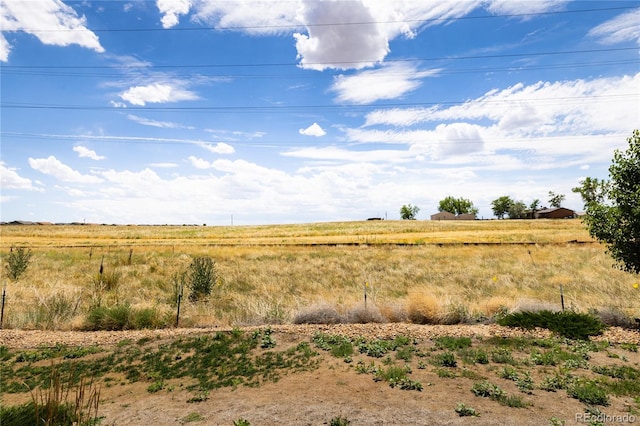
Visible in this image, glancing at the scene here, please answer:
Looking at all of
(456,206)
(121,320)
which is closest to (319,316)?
(121,320)

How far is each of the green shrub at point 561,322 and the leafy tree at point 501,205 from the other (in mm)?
168555

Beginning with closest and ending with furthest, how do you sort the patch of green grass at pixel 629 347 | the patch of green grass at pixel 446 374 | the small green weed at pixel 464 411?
the small green weed at pixel 464 411
the patch of green grass at pixel 446 374
the patch of green grass at pixel 629 347

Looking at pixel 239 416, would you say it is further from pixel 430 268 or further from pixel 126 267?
pixel 126 267

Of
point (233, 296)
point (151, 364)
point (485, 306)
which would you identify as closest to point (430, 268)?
point (485, 306)

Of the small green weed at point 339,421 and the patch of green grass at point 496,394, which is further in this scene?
the patch of green grass at point 496,394

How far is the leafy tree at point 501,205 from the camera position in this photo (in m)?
162

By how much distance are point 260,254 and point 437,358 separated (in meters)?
25.3

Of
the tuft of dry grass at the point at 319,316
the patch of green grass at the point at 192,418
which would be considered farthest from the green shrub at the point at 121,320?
the patch of green grass at the point at 192,418

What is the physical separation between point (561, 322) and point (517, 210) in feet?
555

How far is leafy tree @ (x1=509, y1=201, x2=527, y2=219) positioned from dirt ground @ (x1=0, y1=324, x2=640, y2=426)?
170298mm

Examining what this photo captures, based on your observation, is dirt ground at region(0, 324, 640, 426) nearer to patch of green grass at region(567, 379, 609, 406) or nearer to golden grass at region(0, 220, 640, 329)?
patch of green grass at region(567, 379, 609, 406)

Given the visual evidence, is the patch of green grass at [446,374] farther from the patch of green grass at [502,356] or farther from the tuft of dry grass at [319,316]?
the tuft of dry grass at [319,316]

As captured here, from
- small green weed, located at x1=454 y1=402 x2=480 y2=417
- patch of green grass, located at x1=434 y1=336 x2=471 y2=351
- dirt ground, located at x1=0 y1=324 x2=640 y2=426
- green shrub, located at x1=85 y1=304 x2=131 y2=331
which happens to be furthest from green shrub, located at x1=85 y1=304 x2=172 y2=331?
small green weed, located at x1=454 y1=402 x2=480 y2=417

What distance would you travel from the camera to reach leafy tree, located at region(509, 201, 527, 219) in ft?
524
